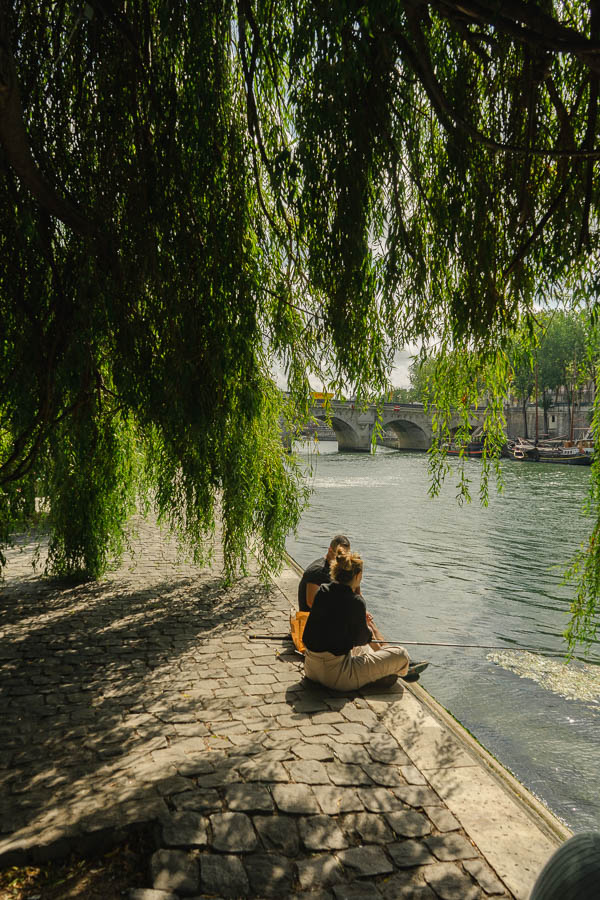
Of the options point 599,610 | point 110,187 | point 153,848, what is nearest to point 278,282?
point 110,187

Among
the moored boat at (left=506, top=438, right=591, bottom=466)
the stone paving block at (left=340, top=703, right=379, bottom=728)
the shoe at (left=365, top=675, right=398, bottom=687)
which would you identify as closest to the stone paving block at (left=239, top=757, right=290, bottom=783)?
the stone paving block at (left=340, top=703, right=379, bottom=728)

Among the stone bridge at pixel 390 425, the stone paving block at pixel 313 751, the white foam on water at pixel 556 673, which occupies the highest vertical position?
the stone bridge at pixel 390 425

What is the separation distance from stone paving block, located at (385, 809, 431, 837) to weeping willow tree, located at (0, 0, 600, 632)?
1.81 meters

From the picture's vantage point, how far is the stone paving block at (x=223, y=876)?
10.3ft

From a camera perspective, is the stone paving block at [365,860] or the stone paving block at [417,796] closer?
the stone paving block at [365,860]

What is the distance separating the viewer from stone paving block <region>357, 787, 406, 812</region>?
12.7 ft

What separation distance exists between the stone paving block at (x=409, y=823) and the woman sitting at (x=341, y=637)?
1.77 m

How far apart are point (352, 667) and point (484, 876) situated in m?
2.40

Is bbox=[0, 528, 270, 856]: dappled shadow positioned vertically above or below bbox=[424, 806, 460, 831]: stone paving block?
above

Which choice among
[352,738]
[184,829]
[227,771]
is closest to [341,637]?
[352,738]

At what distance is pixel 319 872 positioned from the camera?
10.8 ft

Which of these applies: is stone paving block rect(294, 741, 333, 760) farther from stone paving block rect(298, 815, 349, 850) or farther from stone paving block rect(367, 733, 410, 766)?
stone paving block rect(298, 815, 349, 850)

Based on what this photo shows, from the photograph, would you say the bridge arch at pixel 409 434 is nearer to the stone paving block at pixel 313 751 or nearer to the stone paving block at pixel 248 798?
the stone paving block at pixel 313 751

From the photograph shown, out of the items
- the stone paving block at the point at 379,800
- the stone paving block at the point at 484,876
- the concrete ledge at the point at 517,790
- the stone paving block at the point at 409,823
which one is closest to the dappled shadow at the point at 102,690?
the stone paving block at the point at 379,800
